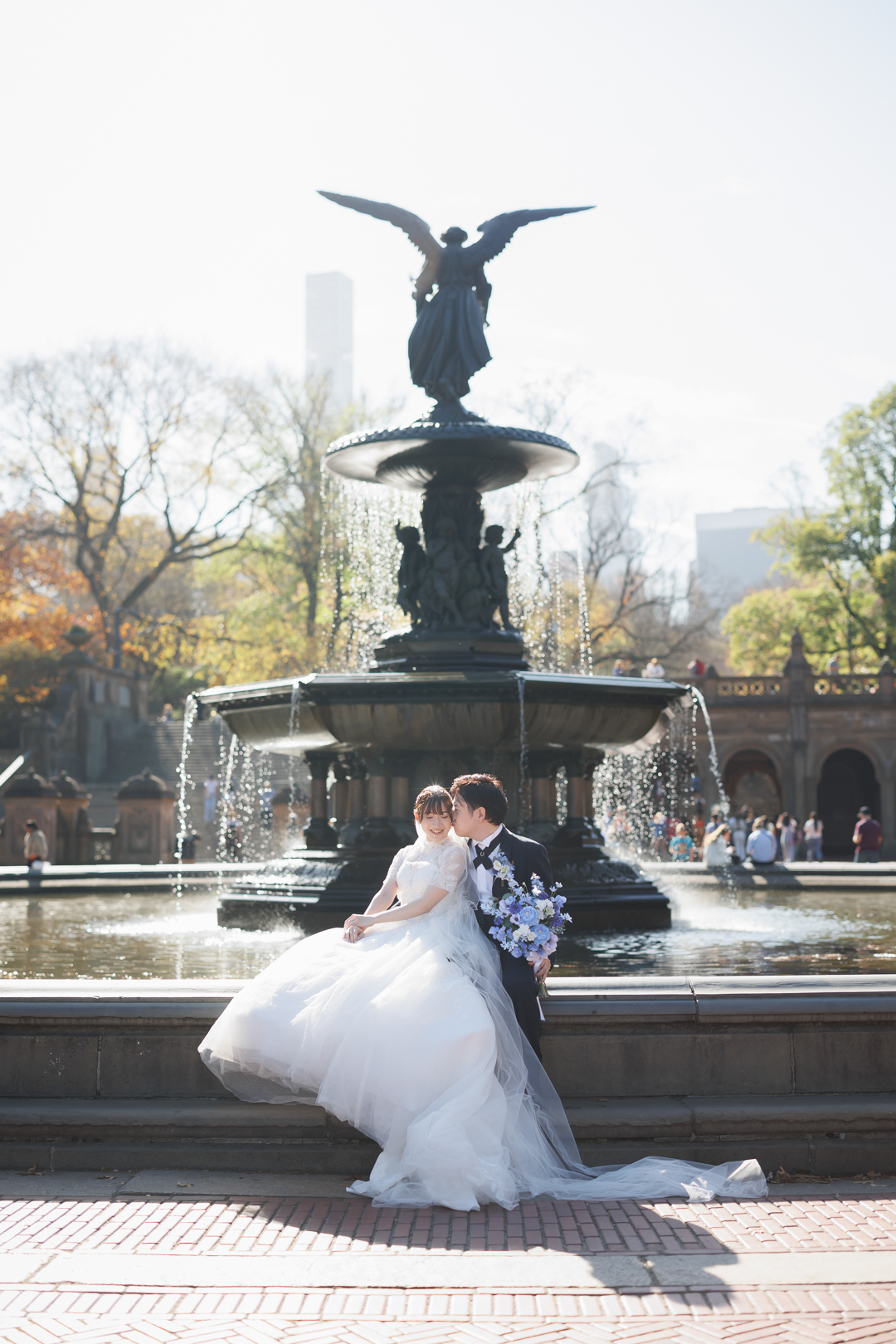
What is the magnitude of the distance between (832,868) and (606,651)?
31255 mm

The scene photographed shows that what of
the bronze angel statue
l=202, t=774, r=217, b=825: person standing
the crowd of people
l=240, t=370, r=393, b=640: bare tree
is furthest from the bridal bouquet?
l=240, t=370, r=393, b=640: bare tree

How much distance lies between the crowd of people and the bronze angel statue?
21.9ft

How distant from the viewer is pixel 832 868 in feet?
49.4

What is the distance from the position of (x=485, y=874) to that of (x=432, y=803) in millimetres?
390

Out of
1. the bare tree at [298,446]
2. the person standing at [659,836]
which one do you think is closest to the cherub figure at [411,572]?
the person standing at [659,836]

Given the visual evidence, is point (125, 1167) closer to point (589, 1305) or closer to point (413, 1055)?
point (413, 1055)

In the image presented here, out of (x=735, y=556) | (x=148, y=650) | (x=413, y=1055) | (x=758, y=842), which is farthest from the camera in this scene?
(x=735, y=556)

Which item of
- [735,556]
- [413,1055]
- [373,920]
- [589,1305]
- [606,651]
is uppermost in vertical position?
[735,556]

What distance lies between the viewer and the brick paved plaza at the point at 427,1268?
12.6ft

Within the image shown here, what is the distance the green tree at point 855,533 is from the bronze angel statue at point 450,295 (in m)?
38.1

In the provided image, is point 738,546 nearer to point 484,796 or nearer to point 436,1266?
point 484,796

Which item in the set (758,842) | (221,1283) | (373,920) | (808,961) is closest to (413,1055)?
(373,920)

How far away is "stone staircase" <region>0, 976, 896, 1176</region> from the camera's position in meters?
5.55

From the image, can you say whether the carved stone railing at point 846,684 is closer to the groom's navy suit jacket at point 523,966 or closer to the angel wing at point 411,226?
the angel wing at point 411,226
